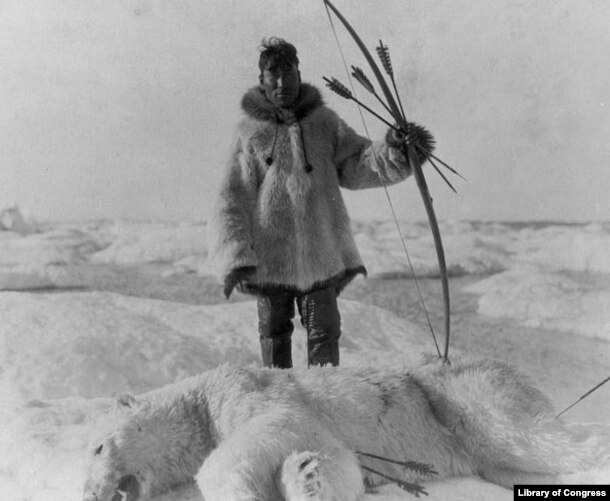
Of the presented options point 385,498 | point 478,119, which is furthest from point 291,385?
point 478,119

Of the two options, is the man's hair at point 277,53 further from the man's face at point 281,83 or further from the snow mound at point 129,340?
the snow mound at point 129,340

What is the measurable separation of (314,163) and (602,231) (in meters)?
1.87

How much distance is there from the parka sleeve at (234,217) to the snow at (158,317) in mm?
322

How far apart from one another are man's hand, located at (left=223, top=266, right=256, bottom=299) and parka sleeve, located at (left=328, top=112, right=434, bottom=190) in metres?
0.38

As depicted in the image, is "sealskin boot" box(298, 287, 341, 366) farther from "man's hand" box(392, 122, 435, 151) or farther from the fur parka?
"man's hand" box(392, 122, 435, 151)

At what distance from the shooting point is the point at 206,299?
2986 mm

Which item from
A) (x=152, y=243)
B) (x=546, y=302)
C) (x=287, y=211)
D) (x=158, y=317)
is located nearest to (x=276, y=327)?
(x=287, y=211)

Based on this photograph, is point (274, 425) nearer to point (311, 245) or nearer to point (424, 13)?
point (311, 245)

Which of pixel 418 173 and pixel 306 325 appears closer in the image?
pixel 418 173

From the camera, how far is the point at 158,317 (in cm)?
252

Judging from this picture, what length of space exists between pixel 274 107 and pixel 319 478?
108 cm

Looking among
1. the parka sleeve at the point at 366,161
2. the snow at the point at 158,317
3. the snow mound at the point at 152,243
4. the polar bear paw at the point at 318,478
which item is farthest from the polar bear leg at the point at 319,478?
the snow mound at the point at 152,243

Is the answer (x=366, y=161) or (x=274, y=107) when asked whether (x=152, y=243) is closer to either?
(x=274, y=107)

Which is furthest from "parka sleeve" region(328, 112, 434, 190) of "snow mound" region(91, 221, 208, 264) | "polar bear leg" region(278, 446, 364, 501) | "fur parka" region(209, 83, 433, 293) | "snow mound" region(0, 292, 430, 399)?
"snow mound" region(91, 221, 208, 264)
